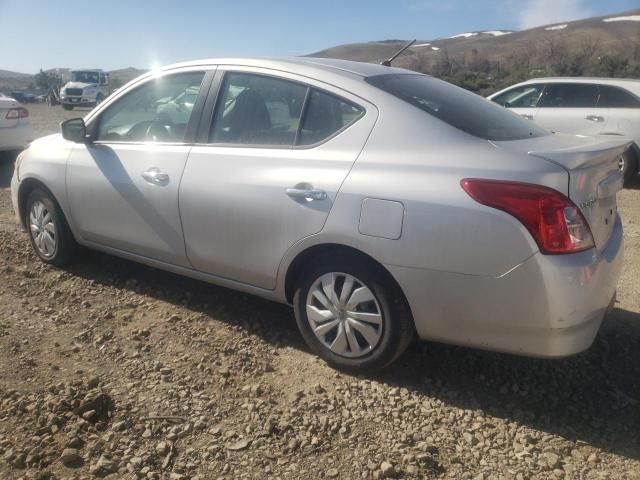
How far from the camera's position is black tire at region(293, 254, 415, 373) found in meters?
2.97

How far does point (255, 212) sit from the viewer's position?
130 inches

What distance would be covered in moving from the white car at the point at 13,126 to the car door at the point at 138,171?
20.7 ft

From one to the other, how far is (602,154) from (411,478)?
1.74m

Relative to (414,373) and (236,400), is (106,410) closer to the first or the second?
(236,400)

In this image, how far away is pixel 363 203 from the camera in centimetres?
291

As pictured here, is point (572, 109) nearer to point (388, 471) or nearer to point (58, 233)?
point (58, 233)

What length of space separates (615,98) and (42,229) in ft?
26.6

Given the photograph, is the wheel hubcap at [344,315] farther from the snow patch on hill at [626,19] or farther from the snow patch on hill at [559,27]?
the snow patch on hill at [559,27]

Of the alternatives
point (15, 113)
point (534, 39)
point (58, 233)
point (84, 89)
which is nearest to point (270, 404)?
point (58, 233)

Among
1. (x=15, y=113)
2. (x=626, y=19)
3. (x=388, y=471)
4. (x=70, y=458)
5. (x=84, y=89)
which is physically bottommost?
(x=388, y=471)

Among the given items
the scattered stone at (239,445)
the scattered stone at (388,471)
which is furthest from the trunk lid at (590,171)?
the scattered stone at (239,445)

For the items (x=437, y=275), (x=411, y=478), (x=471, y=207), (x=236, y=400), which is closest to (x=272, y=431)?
(x=236, y=400)

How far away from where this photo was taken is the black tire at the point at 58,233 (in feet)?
14.9

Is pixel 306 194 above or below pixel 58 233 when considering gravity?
above
